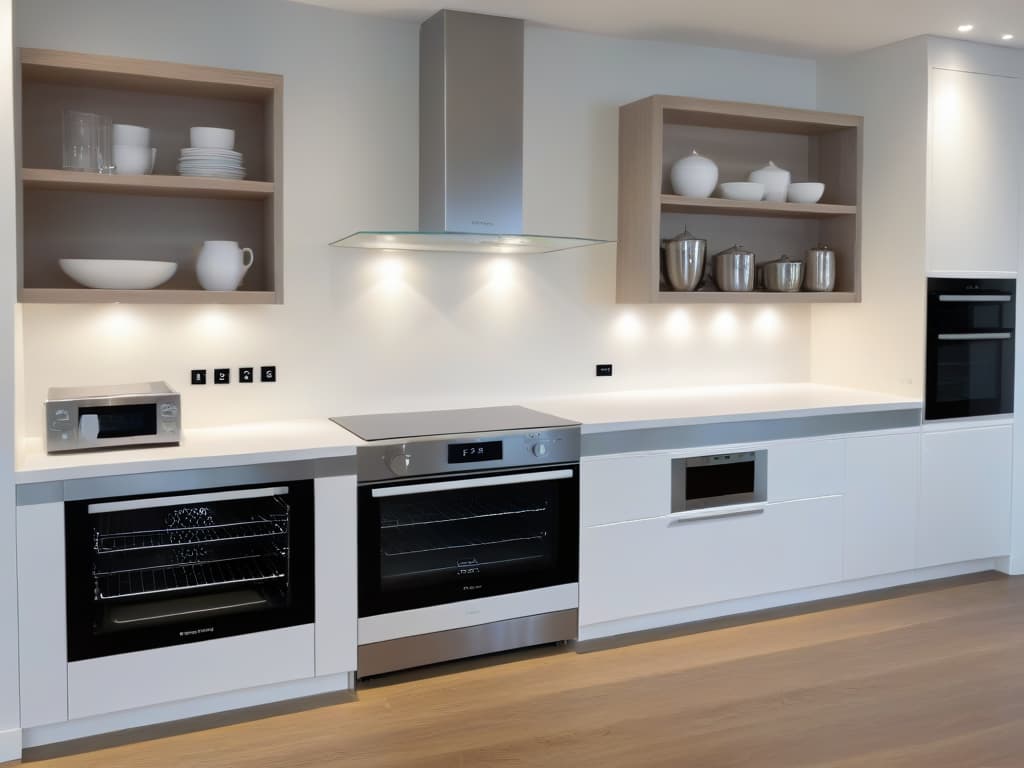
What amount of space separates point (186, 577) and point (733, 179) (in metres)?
3.02

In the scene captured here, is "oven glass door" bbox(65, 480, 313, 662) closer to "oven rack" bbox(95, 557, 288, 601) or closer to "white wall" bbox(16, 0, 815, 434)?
"oven rack" bbox(95, 557, 288, 601)

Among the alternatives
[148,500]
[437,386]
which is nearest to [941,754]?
[437,386]

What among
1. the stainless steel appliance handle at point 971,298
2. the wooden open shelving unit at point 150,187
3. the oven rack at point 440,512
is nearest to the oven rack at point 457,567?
the oven rack at point 440,512

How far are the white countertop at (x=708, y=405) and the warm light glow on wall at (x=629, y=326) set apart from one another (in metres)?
0.26

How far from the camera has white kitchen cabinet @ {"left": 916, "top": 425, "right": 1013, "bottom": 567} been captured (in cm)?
437

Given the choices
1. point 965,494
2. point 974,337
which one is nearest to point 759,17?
point 974,337

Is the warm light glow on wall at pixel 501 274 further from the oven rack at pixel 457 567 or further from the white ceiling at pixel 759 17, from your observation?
the oven rack at pixel 457 567

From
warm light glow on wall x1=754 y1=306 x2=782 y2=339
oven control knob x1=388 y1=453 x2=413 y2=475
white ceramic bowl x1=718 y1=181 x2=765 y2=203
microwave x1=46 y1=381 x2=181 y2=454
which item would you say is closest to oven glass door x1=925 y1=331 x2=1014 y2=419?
warm light glow on wall x1=754 y1=306 x2=782 y2=339

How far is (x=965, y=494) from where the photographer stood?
4.46 meters

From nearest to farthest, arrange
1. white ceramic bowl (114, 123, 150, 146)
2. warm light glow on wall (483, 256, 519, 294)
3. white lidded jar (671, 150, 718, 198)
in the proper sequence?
white ceramic bowl (114, 123, 150, 146) < warm light glow on wall (483, 256, 519, 294) < white lidded jar (671, 150, 718, 198)

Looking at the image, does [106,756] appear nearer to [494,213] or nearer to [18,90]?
[18,90]

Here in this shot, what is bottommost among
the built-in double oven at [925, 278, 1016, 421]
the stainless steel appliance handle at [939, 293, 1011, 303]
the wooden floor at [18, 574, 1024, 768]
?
the wooden floor at [18, 574, 1024, 768]

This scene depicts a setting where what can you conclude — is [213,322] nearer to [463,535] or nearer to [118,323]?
[118,323]

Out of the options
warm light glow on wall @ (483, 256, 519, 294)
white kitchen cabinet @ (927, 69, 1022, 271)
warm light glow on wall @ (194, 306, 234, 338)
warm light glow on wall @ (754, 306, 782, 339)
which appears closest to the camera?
warm light glow on wall @ (194, 306, 234, 338)
